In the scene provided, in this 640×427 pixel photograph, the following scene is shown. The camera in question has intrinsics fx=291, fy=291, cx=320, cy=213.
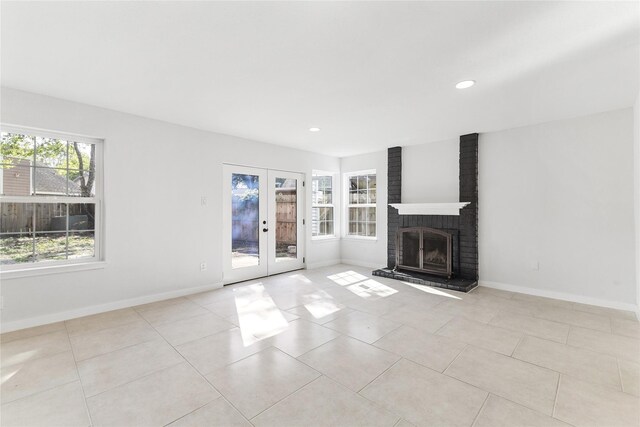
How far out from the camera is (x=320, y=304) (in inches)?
149

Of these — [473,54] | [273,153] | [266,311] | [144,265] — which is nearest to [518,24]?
[473,54]

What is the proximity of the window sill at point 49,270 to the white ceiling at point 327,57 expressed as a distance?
1.88 m

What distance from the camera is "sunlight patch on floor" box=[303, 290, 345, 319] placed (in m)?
3.50

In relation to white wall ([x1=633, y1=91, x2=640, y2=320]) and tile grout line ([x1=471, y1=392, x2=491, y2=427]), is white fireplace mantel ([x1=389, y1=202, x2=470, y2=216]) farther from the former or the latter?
tile grout line ([x1=471, y1=392, x2=491, y2=427])

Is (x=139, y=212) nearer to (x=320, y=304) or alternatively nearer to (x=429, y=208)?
(x=320, y=304)

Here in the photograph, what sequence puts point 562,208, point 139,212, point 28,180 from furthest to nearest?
point 562,208
point 139,212
point 28,180

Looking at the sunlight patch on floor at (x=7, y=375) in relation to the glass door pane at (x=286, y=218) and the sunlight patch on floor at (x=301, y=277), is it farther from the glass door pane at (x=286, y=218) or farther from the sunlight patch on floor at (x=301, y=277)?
the glass door pane at (x=286, y=218)

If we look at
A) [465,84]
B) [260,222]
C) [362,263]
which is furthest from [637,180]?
[260,222]

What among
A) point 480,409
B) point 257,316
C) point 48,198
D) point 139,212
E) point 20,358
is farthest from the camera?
point 139,212

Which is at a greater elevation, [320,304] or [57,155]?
[57,155]

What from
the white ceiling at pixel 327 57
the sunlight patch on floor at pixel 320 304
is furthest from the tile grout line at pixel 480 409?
the white ceiling at pixel 327 57

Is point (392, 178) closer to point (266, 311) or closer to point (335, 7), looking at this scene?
point (266, 311)

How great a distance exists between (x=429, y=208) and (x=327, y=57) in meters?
3.47

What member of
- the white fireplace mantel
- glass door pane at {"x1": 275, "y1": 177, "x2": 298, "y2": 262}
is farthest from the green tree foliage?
the white fireplace mantel
